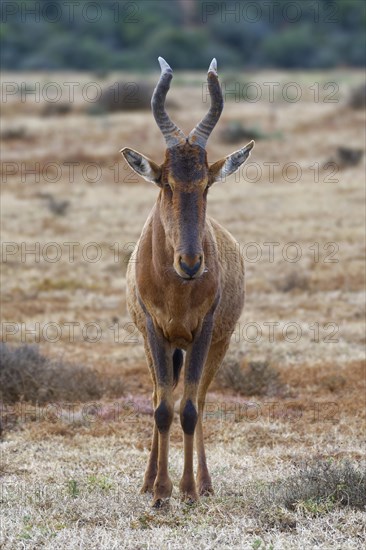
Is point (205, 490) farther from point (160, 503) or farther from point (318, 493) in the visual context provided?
point (318, 493)

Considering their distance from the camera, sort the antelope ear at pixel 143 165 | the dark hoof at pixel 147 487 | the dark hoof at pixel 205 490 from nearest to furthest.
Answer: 1. the antelope ear at pixel 143 165
2. the dark hoof at pixel 205 490
3. the dark hoof at pixel 147 487

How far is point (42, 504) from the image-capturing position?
7504 millimetres

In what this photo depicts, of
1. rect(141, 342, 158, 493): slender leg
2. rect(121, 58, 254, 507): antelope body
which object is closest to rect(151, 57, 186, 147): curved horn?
rect(121, 58, 254, 507): antelope body

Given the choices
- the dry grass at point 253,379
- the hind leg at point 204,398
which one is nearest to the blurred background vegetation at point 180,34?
the dry grass at point 253,379

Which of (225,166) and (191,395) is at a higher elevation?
(225,166)

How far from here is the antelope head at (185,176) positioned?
7.06m

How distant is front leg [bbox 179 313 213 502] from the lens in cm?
771

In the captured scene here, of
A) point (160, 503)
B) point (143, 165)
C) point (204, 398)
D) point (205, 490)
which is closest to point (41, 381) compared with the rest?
point (204, 398)

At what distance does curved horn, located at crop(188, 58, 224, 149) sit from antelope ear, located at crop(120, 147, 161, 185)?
33 centimetres

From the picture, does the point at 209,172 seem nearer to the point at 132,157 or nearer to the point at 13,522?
the point at 132,157

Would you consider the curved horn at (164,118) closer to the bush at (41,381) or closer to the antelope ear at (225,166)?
the antelope ear at (225,166)

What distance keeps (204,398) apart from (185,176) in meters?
2.28

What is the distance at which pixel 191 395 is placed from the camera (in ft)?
25.3

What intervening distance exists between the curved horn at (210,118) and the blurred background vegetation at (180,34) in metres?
62.7
